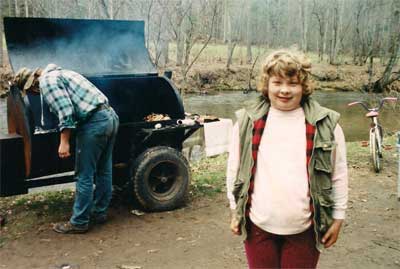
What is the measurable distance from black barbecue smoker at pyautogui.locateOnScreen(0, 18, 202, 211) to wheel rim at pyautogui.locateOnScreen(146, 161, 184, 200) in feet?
0.04

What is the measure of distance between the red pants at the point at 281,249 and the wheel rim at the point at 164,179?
10.7 ft

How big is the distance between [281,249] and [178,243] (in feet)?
7.84

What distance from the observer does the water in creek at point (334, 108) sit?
15.1m

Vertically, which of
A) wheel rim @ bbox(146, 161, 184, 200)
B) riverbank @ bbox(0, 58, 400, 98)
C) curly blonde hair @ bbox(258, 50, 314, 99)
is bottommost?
riverbank @ bbox(0, 58, 400, 98)

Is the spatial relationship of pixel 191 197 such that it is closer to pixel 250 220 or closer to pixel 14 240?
pixel 14 240

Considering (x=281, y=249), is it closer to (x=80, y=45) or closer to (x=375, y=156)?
(x=80, y=45)

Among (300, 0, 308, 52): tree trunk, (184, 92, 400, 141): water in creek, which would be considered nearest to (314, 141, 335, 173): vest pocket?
(184, 92, 400, 141): water in creek

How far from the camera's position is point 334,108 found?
68.5 ft

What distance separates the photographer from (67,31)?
6109 mm

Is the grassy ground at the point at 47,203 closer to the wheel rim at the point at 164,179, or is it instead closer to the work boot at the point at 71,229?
the work boot at the point at 71,229

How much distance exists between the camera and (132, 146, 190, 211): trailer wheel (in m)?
5.53

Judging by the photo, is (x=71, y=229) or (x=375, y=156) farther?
(x=375, y=156)

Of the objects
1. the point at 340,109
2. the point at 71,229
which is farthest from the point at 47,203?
the point at 340,109

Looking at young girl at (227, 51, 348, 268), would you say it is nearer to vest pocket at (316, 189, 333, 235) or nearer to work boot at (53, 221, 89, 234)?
vest pocket at (316, 189, 333, 235)
